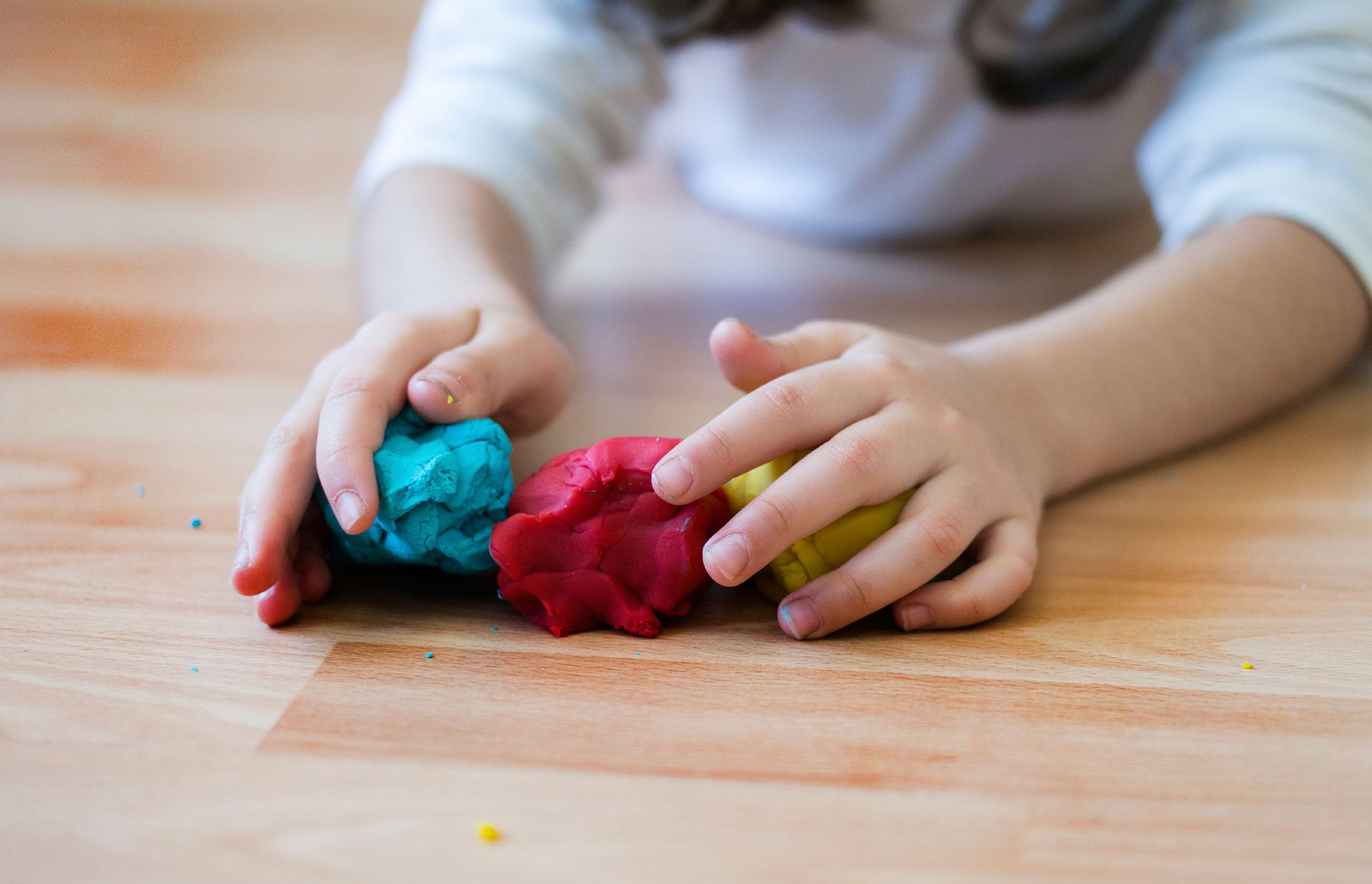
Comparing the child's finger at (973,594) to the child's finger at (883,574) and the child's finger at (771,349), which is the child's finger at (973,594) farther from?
the child's finger at (771,349)

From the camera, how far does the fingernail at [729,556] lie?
508 millimetres

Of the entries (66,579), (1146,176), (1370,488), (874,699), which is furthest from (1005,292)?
(66,579)

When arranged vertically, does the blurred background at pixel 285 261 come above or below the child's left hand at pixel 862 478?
below

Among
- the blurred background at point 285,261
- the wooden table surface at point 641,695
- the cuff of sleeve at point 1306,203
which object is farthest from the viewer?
the blurred background at point 285,261

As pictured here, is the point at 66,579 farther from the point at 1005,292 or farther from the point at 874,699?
the point at 1005,292

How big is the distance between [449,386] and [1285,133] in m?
0.69

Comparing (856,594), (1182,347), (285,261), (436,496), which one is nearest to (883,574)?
(856,594)

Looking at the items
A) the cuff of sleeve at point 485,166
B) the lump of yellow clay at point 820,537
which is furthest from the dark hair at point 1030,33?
the lump of yellow clay at point 820,537

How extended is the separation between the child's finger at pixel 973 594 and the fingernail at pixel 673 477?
135mm

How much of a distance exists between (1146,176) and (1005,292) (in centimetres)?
18

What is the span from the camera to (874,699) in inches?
19.6

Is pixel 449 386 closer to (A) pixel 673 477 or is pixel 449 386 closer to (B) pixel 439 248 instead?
(A) pixel 673 477

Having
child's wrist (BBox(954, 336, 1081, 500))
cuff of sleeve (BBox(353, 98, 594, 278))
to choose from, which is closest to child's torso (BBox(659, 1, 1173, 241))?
cuff of sleeve (BBox(353, 98, 594, 278))

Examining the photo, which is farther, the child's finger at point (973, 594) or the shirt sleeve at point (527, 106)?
the shirt sleeve at point (527, 106)
